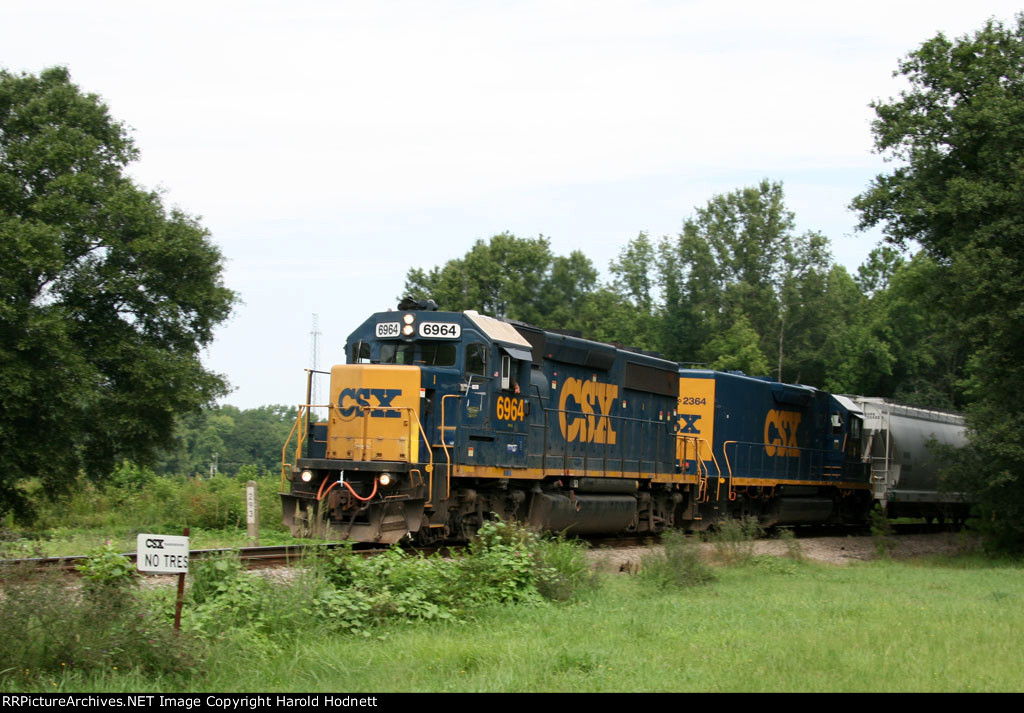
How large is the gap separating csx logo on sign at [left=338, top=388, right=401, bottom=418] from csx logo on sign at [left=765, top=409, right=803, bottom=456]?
542 inches

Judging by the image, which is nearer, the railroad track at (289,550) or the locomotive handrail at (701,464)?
the railroad track at (289,550)

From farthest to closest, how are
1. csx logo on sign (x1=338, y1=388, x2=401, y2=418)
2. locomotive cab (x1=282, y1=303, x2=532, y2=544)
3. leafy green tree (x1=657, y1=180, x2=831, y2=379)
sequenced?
leafy green tree (x1=657, y1=180, x2=831, y2=379) → csx logo on sign (x1=338, y1=388, x2=401, y2=418) → locomotive cab (x1=282, y1=303, x2=532, y2=544)

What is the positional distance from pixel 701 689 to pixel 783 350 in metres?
56.5

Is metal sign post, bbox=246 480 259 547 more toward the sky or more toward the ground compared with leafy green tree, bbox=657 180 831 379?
more toward the ground

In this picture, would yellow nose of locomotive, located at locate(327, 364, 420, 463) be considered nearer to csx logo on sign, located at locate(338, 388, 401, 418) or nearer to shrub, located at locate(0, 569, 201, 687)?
csx logo on sign, located at locate(338, 388, 401, 418)

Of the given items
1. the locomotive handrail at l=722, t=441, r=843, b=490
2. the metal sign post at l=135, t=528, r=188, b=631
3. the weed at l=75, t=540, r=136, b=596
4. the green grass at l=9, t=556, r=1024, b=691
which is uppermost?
the locomotive handrail at l=722, t=441, r=843, b=490

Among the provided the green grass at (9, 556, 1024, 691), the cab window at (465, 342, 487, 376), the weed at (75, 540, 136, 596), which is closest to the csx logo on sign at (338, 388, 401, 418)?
the cab window at (465, 342, 487, 376)

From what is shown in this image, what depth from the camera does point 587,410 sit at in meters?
19.5

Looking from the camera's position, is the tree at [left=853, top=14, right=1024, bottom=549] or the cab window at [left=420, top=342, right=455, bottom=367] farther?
the tree at [left=853, top=14, right=1024, bottom=549]

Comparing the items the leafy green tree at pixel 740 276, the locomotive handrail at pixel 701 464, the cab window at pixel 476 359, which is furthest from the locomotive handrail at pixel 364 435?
the leafy green tree at pixel 740 276

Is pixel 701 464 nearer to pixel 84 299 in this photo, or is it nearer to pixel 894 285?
pixel 84 299

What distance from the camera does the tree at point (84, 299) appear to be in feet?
74.4

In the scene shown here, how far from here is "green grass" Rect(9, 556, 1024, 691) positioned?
7402 millimetres

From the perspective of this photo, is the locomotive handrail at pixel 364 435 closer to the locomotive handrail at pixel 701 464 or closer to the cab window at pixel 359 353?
the cab window at pixel 359 353
